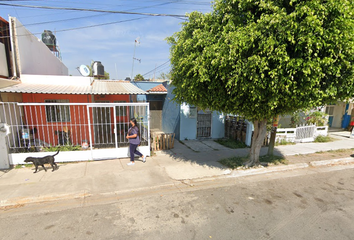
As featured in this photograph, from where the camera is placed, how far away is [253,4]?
13.6 ft

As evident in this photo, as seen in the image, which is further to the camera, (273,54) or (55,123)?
(55,123)

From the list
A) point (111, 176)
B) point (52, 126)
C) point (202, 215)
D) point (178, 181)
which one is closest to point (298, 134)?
point (178, 181)

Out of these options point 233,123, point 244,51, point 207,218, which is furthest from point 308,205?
point 233,123

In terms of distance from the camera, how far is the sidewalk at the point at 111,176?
418 cm

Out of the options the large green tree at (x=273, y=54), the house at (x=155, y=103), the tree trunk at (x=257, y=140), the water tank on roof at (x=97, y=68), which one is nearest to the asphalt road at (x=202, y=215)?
the tree trunk at (x=257, y=140)

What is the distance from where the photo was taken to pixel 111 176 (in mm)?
5129

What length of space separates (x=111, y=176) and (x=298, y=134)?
32.0 ft

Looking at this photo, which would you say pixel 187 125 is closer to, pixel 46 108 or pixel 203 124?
pixel 203 124

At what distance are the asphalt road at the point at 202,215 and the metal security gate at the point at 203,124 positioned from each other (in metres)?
5.37

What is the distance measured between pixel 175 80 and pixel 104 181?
3724 mm

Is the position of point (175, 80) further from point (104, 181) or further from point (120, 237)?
point (120, 237)

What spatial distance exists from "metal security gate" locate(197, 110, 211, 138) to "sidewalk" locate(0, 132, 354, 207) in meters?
2.66

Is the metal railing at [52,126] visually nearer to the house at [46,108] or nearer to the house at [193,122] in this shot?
the house at [46,108]

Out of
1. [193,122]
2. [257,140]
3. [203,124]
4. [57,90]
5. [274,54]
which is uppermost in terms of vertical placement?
[274,54]
